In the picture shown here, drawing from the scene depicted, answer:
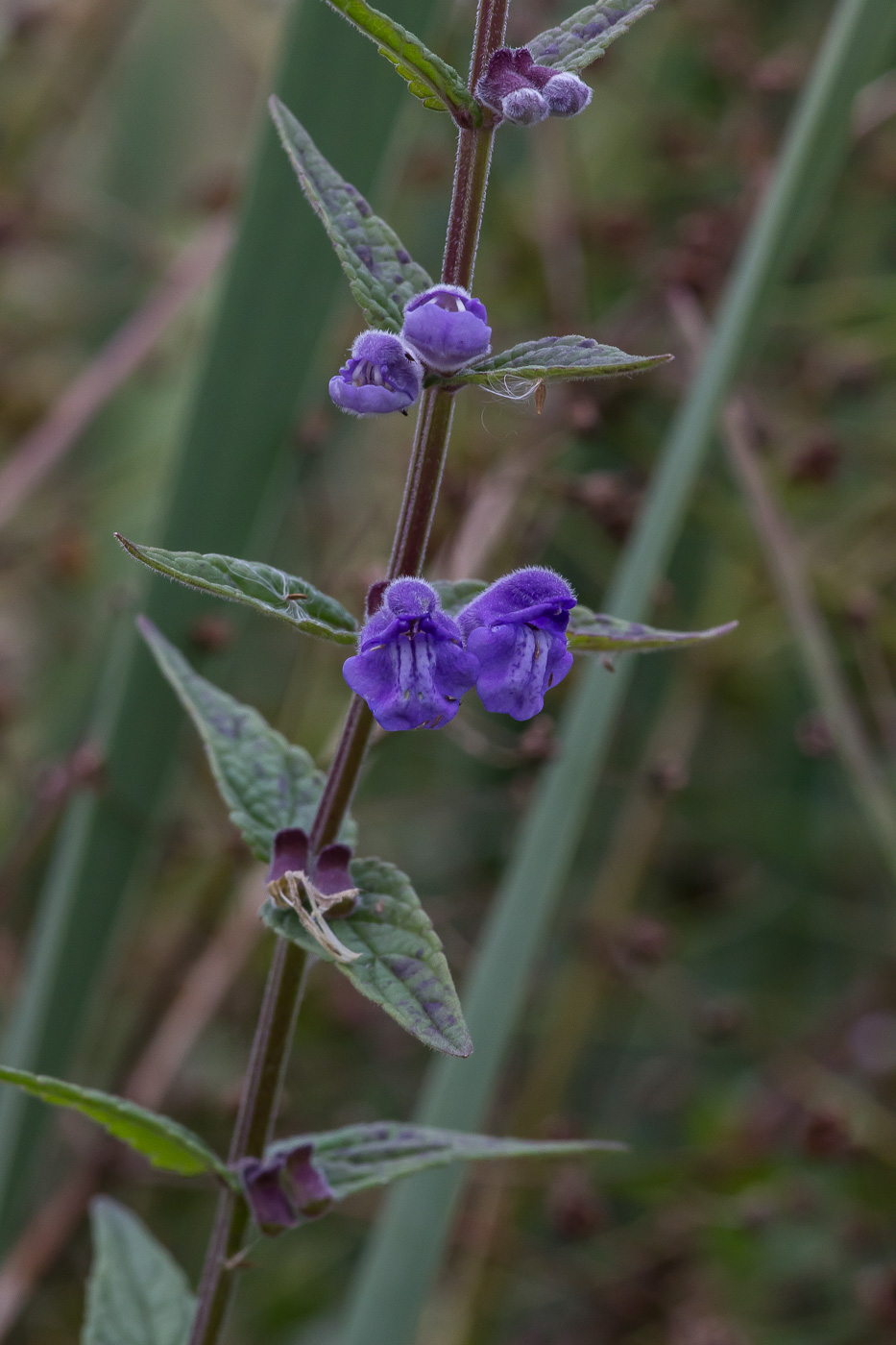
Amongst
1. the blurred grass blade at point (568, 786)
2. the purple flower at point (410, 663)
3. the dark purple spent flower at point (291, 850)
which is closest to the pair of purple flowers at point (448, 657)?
the purple flower at point (410, 663)

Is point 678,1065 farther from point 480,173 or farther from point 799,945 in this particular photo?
point 480,173

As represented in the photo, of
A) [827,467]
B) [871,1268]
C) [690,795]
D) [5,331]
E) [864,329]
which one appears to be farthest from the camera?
[5,331]

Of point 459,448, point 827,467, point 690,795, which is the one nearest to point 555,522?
point 459,448

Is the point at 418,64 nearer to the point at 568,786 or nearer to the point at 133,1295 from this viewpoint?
the point at 568,786

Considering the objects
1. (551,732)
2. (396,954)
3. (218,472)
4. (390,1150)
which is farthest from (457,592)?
(551,732)

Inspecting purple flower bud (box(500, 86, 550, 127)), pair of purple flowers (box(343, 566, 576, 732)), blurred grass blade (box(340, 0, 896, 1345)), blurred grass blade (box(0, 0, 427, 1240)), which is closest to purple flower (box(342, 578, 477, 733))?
pair of purple flowers (box(343, 566, 576, 732))

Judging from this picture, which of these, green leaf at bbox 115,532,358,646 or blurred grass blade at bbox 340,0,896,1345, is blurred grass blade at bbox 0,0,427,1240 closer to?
blurred grass blade at bbox 340,0,896,1345
